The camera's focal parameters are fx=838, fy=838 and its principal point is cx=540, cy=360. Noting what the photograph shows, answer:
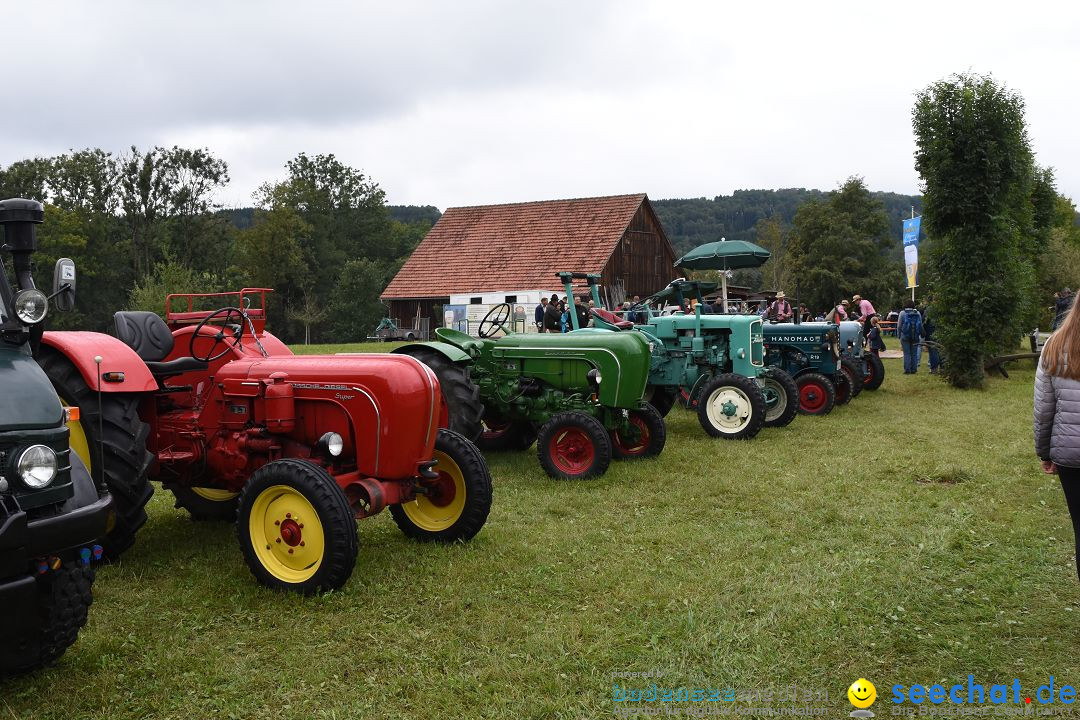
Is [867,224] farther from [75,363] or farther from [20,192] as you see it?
[75,363]

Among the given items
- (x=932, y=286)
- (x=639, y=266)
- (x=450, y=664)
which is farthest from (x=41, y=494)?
(x=639, y=266)

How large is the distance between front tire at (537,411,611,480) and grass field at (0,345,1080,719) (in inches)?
16.5

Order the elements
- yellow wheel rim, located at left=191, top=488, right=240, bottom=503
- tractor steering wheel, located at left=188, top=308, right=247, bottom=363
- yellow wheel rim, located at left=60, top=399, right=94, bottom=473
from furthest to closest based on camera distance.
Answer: yellow wheel rim, located at left=191, top=488, right=240, bottom=503, tractor steering wheel, located at left=188, top=308, right=247, bottom=363, yellow wheel rim, located at left=60, top=399, right=94, bottom=473

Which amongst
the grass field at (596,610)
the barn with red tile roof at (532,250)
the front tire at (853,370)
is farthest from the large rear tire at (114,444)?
the barn with red tile roof at (532,250)

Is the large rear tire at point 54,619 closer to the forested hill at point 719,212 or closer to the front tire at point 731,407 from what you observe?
the front tire at point 731,407

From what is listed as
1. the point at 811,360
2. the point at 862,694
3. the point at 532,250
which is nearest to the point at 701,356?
the point at 811,360

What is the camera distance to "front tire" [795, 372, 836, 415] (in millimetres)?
10984

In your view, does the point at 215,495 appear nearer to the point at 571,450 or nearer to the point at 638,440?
the point at 571,450

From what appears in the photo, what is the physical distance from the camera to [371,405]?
14.3 feet

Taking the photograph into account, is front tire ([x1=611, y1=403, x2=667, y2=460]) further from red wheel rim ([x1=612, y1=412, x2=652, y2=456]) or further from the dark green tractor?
the dark green tractor

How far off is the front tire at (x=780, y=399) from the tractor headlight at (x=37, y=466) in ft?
26.4

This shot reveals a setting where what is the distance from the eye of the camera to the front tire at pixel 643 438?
764cm

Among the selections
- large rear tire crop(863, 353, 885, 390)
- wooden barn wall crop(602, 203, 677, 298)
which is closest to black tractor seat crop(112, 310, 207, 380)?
large rear tire crop(863, 353, 885, 390)

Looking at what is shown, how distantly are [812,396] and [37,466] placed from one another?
983 cm
